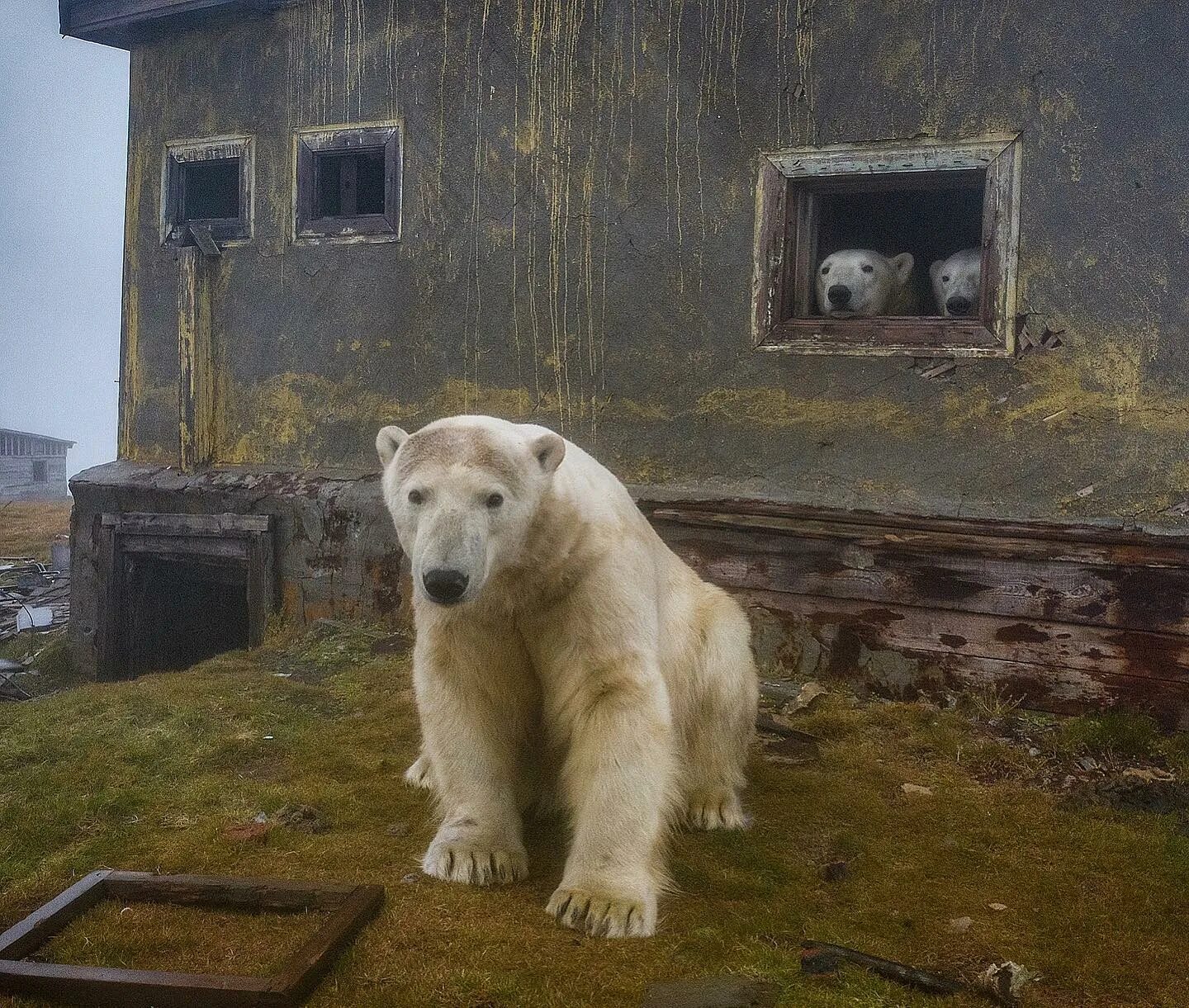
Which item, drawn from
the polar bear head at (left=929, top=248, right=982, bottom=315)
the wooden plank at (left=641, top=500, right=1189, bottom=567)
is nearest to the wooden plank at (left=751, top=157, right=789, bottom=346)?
the wooden plank at (left=641, top=500, right=1189, bottom=567)

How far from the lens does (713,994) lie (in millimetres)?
2297

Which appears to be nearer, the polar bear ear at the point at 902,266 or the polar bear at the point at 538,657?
the polar bear at the point at 538,657

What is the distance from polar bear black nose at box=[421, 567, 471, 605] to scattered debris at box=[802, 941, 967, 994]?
49.0 inches

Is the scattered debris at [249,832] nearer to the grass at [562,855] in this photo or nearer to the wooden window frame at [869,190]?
the grass at [562,855]

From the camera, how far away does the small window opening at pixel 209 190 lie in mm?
7422

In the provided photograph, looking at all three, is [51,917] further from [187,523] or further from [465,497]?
[187,523]

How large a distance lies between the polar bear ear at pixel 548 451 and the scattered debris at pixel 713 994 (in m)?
1.37

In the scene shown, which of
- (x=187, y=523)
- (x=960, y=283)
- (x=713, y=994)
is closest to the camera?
(x=713, y=994)

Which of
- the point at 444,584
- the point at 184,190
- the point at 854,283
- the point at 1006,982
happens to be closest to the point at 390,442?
the point at 444,584

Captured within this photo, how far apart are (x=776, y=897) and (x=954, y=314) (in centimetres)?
400

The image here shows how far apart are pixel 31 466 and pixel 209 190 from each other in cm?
1917

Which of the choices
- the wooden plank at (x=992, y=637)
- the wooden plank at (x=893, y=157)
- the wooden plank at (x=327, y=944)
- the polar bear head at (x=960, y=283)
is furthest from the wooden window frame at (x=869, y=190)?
the wooden plank at (x=327, y=944)


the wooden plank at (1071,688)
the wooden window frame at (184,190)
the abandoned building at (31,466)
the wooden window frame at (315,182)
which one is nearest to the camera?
the wooden plank at (1071,688)

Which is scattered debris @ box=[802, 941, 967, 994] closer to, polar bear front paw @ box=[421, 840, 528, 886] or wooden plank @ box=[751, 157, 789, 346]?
polar bear front paw @ box=[421, 840, 528, 886]
